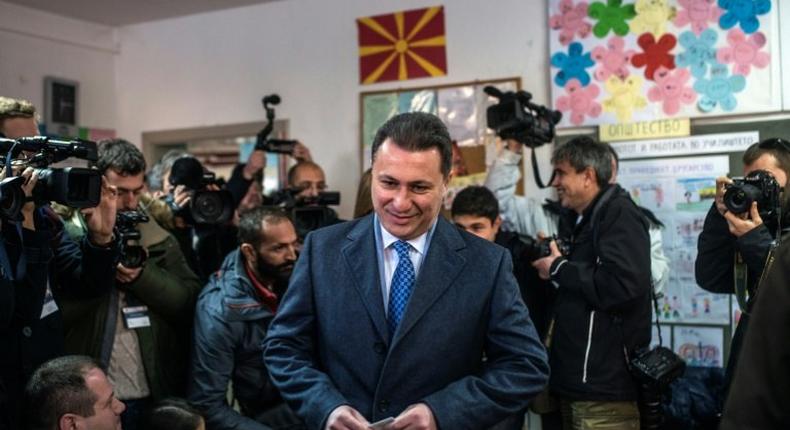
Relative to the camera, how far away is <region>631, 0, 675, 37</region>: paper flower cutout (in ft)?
11.7

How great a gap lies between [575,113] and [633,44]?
0.41 meters

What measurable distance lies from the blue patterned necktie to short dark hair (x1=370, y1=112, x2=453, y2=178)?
0.19m

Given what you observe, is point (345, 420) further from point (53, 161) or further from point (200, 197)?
point (200, 197)

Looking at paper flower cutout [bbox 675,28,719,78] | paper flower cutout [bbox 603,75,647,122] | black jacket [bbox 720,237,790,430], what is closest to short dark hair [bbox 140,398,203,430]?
black jacket [bbox 720,237,790,430]

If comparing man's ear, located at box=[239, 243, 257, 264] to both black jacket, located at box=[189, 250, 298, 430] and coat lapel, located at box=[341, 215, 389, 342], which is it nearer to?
black jacket, located at box=[189, 250, 298, 430]

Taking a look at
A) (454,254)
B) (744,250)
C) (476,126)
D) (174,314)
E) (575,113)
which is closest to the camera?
(454,254)

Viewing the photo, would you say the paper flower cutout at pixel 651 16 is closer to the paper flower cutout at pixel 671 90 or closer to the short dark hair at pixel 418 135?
the paper flower cutout at pixel 671 90

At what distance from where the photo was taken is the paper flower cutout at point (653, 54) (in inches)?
140

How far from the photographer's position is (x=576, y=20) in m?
3.75

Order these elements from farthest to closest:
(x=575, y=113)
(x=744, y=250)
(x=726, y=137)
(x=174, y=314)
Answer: (x=575, y=113), (x=726, y=137), (x=174, y=314), (x=744, y=250)

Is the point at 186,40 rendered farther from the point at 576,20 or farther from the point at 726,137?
the point at 726,137

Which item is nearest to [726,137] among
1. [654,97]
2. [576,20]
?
[654,97]

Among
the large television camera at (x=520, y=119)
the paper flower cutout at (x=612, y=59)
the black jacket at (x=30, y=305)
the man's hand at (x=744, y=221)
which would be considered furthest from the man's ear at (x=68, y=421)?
the paper flower cutout at (x=612, y=59)

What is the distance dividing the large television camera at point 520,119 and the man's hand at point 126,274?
1.56 metres
